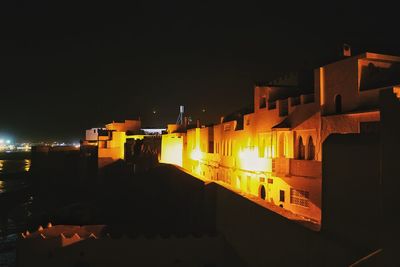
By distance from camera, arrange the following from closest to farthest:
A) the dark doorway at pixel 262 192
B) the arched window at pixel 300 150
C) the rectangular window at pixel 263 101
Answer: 1. the arched window at pixel 300 150
2. the dark doorway at pixel 262 192
3. the rectangular window at pixel 263 101

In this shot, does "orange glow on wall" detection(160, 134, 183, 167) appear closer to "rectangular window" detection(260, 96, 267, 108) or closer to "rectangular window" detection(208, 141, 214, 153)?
"rectangular window" detection(208, 141, 214, 153)

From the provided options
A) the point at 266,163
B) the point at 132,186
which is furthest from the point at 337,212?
the point at 132,186

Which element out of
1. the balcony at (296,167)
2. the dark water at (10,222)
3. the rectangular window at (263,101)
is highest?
the rectangular window at (263,101)

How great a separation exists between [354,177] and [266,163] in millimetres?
14835

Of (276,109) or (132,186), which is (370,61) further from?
(132,186)

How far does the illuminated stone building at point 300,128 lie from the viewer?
15.1 m

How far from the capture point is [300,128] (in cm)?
1820

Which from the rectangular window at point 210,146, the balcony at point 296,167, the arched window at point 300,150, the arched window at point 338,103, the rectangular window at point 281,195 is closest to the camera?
the arched window at point 338,103

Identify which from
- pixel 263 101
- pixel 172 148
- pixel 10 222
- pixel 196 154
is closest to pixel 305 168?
pixel 263 101

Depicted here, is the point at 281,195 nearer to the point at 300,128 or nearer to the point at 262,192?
the point at 262,192

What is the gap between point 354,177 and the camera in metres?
5.82

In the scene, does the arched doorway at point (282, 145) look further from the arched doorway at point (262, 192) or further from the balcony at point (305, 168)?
the arched doorway at point (262, 192)

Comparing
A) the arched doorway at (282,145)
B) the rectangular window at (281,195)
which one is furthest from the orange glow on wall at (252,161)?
the rectangular window at (281,195)

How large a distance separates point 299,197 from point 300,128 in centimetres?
319
